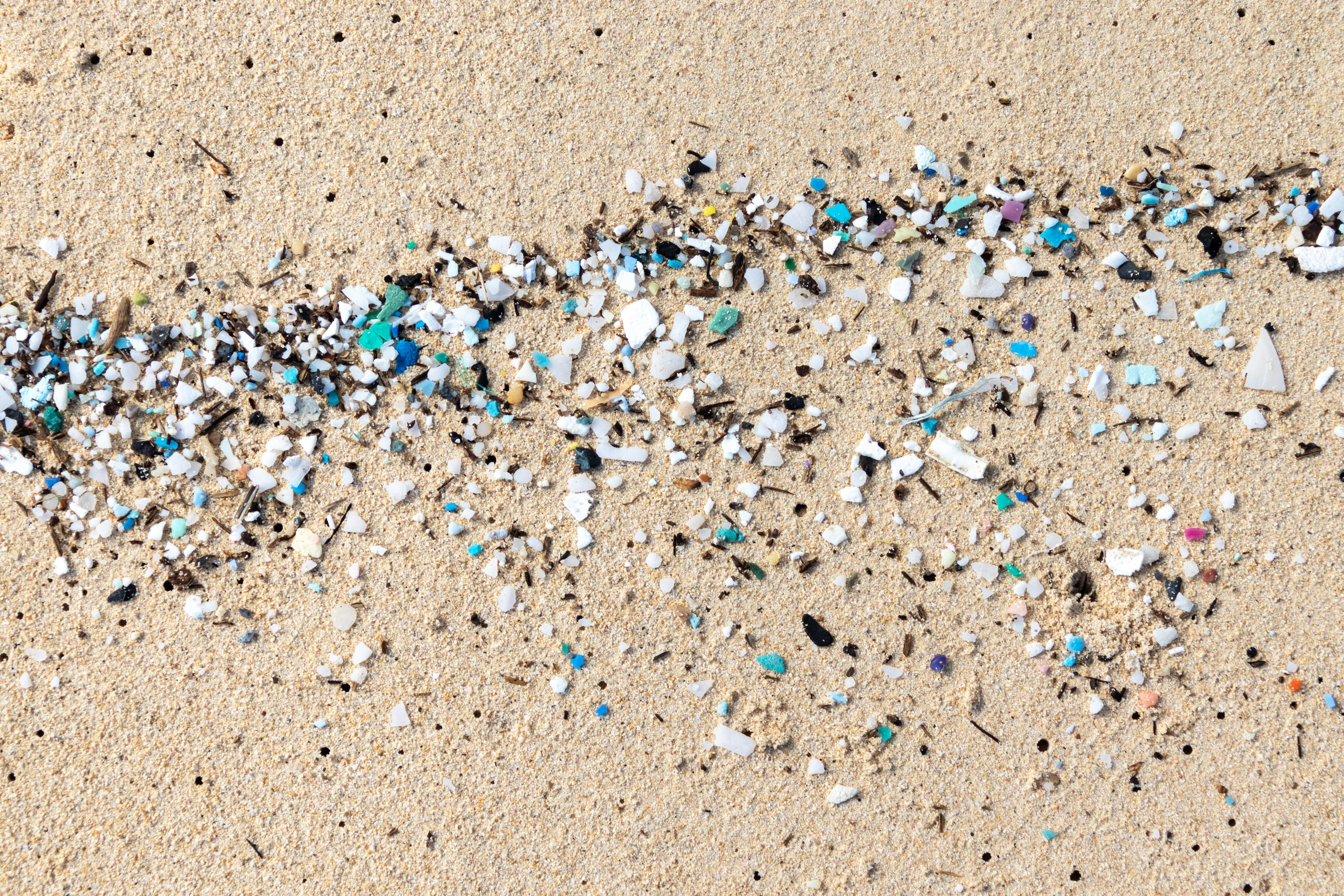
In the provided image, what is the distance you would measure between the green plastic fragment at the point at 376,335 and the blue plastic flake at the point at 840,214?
112 cm

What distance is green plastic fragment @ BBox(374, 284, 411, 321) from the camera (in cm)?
211

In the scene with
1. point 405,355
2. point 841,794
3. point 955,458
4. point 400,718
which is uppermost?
point 405,355

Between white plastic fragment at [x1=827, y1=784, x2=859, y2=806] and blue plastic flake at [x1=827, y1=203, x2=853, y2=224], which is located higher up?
blue plastic flake at [x1=827, y1=203, x2=853, y2=224]

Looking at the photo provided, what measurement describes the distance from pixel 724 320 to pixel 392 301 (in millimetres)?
816

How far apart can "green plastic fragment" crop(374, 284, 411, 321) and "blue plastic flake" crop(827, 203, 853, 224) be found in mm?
1067

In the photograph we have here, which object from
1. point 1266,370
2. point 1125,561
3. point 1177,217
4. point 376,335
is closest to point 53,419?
point 376,335

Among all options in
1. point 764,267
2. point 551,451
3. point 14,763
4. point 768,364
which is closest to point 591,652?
point 551,451

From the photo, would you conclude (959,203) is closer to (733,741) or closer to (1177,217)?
(1177,217)

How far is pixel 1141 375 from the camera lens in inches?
83.1

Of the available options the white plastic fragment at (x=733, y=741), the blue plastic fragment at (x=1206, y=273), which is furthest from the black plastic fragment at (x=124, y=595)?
the blue plastic fragment at (x=1206, y=273)

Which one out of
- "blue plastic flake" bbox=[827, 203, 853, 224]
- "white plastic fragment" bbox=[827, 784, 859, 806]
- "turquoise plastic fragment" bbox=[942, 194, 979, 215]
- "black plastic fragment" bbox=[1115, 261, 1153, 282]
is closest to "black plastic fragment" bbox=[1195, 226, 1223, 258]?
"black plastic fragment" bbox=[1115, 261, 1153, 282]

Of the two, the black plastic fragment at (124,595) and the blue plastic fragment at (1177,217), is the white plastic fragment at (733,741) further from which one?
the blue plastic fragment at (1177,217)

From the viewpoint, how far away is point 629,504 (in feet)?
6.98

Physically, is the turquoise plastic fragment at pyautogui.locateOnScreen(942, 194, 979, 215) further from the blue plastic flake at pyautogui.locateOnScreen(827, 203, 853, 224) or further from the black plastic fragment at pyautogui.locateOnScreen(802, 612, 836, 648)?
the black plastic fragment at pyautogui.locateOnScreen(802, 612, 836, 648)
